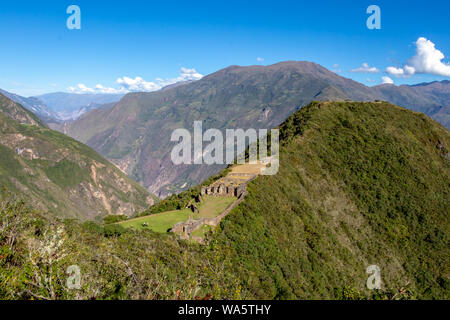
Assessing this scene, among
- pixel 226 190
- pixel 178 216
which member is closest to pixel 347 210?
pixel 226 190

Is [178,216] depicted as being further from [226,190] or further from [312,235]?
[312,235]

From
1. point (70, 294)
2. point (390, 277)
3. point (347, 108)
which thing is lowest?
point (390, 277)

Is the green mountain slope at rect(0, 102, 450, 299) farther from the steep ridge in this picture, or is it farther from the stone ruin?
the stone ruin

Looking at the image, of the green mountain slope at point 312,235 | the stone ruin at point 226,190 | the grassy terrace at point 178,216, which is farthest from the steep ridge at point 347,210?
the grassy terrace at point 178,216
